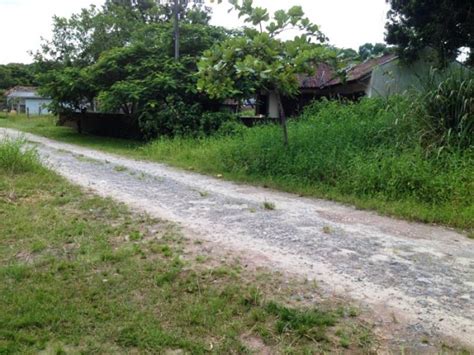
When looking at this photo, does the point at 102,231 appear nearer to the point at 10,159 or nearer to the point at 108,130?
the point at 10,159

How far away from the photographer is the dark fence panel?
17.5m

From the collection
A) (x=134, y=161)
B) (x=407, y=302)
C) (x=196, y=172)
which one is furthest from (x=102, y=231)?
(x=134, y=161)

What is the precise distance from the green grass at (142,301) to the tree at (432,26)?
9051 mm

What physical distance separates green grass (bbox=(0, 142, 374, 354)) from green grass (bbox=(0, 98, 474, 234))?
114 inches

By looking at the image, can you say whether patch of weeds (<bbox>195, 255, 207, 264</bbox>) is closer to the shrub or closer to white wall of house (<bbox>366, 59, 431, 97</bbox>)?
the shrub

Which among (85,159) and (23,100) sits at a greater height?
(23,100)

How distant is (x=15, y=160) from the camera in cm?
780

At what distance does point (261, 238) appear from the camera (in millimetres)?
4574

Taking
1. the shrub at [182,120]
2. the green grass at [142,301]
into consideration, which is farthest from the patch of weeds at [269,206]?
the shrub at [182,120]

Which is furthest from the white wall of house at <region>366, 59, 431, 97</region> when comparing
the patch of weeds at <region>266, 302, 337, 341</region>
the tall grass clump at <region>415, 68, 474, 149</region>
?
the patch of weeds at <region>266, 302, 337, 341</region>

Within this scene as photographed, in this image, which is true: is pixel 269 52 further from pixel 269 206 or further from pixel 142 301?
pixel 142 301

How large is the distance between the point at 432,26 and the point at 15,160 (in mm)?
9966

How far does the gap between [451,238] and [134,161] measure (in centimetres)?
751

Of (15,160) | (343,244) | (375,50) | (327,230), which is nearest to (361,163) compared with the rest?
(327,230)
